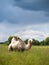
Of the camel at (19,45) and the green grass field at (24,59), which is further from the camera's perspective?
the camel at (19,45)

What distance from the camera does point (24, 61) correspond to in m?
10.2

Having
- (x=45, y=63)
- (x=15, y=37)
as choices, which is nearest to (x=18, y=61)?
→ (x=45, y=63)

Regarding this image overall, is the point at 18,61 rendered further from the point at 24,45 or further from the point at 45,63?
the point at 24,45

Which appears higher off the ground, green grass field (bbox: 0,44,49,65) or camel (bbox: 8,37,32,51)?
camel (bbox: 8,37,32,51)

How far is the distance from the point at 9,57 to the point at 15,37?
2838mm

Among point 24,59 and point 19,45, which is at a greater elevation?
point 19,45

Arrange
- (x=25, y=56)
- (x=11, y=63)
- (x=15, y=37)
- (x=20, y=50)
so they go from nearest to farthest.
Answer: (x=11, y=63)
(x=25, y=56)
(x=20, y=50)
(x=15, y=37)

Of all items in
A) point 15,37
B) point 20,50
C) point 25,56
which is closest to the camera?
point 25,56

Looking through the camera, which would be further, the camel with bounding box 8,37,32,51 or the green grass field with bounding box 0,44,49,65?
the camel with bounding box 8,37,32,51

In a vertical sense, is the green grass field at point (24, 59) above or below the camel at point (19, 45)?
below

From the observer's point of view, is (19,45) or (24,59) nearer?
(24,59)

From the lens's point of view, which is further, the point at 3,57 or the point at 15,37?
the point at 15,37

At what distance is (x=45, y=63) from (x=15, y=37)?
3.46 metres

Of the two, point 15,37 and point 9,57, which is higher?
point 15,37
